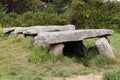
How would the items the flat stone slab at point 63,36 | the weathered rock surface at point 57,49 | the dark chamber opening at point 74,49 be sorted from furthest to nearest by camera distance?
the dark chamber opening at point 74,49 → the weathered rock surface at point 57,49 → the flat stone slab at point 63,36

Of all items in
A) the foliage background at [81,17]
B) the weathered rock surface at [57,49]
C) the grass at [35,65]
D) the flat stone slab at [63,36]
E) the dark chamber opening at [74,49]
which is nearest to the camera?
the grass at [35,65]

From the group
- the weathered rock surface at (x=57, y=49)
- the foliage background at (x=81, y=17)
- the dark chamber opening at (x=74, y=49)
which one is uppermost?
the weathered rock surface at (x=57, y=49)

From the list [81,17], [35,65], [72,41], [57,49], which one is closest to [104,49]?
[72,41]

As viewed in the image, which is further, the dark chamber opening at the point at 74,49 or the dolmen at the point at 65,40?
the dark chamber opening at the point at 74,49

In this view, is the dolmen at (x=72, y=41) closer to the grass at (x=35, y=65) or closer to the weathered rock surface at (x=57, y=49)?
the weathered rock surface at (x=57, y=49)

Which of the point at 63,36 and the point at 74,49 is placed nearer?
the point at 63,36

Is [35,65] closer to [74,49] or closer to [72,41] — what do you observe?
[72,41]

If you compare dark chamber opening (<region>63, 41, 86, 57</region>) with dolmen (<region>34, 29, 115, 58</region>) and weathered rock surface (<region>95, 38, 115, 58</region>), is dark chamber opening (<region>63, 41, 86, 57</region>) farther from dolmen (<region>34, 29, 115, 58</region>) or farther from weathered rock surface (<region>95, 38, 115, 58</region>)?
weathered rock surface (<region>95, 38, 115, 58</region>)

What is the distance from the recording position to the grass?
327 inches

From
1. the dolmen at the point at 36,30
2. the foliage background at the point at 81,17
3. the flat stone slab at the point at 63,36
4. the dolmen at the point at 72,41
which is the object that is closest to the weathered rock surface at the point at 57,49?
the dolmen at the point at 72,41

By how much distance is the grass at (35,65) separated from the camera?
8.30 m

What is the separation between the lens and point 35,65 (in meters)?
9.28

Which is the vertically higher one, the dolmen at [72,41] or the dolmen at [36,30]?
the dolmen at [72,41]

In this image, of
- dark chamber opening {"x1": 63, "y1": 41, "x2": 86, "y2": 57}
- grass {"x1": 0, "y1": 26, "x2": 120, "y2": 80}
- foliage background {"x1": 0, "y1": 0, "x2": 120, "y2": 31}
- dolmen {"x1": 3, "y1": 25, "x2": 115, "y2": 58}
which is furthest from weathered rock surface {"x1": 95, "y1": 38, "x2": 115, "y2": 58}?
foliage background {"x1": 0, "y1": 0, "x2": 120, "y2": 31}
